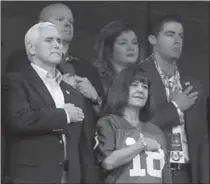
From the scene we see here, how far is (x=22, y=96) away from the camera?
156 inches

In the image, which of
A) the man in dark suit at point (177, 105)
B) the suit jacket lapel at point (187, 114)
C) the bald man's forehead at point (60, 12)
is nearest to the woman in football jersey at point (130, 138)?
the man in dark suit at point (177, 105)

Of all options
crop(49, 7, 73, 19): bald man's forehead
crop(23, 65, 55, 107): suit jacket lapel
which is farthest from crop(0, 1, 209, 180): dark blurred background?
crop(23, 65, 55, 107): suit jacket lapel

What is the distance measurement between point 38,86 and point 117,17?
3.07ft

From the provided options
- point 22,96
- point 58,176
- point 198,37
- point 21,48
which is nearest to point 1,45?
point 21,48

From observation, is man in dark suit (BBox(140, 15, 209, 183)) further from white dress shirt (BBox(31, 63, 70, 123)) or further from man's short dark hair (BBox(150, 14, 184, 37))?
white dress shirt (BBox(31, 63, 70, 123))

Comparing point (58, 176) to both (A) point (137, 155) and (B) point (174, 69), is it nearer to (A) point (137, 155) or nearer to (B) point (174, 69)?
(A) point (137, 155)

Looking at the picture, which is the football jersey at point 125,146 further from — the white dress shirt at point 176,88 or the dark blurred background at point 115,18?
the dark blurred background at point 115,18

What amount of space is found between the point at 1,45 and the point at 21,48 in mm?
145

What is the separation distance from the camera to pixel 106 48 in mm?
4508

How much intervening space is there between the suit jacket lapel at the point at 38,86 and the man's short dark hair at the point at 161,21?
37.0 inches

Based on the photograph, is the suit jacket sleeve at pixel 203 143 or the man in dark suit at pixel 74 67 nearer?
the man in dark suit at pixel 74 67

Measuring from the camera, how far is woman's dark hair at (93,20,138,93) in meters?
4.46

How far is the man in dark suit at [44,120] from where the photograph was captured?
3918 millimetres

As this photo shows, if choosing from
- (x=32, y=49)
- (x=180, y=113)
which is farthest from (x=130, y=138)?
(x=32, y=49)
